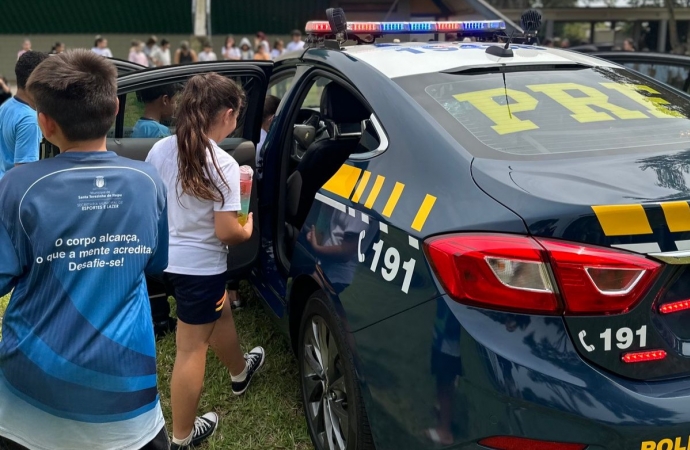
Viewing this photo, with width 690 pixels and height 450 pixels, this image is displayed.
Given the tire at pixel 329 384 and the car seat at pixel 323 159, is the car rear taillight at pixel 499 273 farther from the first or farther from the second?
the car seat at pixel 323 159

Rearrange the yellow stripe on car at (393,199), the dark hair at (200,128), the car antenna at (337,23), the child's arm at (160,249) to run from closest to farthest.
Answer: the child's arm at (160,249) < the yellow stripe on car at (393,199) < the dark hair at (200,128) < the car antenna at (337,23)

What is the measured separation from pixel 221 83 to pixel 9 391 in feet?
4.31

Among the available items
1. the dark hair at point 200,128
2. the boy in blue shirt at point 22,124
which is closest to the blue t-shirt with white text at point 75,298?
the dark hair at point 200,128

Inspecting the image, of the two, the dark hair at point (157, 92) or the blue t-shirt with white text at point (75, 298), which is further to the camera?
the dark hair at point (157, 92)

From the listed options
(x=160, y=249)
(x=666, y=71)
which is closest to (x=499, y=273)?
(x=160, y=249)

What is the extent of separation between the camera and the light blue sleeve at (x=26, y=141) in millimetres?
3834

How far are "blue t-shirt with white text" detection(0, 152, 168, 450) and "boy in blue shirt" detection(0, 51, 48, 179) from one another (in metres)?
2.59

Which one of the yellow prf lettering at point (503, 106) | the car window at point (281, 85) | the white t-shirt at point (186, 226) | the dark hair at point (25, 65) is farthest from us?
the dark hair at point (25, 65)

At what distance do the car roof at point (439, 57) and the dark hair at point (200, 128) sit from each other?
0.54 meters

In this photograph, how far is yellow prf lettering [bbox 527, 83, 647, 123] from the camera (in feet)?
6.84

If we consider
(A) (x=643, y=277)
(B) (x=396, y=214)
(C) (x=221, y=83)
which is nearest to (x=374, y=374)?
(B) (x=396, y=214)

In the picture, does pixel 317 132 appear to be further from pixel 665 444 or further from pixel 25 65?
pixel 665 444

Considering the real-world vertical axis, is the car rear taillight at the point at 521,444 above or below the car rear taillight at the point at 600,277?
below

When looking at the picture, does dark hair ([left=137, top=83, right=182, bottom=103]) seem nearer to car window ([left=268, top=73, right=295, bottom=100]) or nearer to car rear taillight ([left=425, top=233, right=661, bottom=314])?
→ car window ([left=268, top=73, right=295, bottom=100])
